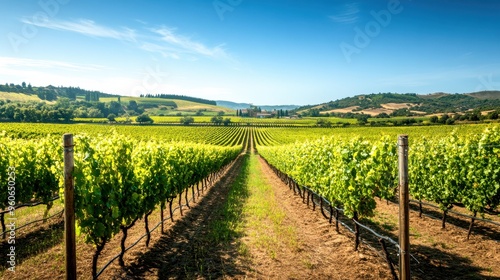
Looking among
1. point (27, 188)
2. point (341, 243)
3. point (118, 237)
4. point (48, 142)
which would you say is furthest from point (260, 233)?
point (48, 142)

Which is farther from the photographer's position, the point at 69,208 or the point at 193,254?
the point at 193,254

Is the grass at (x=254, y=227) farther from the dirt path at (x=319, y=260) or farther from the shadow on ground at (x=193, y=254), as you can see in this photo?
the dirt path at (x=319, y=260)

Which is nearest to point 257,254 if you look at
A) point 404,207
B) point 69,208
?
point 404,207

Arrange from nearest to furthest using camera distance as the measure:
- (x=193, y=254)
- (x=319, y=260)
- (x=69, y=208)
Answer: (x=69, y=208) < (x=319, y=260) < (x=193, y=254)

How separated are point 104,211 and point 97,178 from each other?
0.83 metres

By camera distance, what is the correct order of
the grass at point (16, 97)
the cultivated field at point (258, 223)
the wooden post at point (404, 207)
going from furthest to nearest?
the grass at point (16, 97)
the cultivated field at point (258, 223)
the wooden post at point (404, 207)

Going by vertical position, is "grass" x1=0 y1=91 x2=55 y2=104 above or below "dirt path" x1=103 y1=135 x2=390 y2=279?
above

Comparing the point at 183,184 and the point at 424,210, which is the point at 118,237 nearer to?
the point at 183,184

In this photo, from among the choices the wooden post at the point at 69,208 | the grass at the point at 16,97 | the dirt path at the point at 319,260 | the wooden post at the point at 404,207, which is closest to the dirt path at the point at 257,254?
the dirt path at the point at 319,260

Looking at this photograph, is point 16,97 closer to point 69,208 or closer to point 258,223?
point 258,223

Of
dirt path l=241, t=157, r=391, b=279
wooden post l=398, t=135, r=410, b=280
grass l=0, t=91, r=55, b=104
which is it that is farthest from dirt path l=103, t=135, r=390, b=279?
grass l=0, t=91, r=55, b=104

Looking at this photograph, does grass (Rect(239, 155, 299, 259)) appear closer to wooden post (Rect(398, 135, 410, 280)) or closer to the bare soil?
the bare soil

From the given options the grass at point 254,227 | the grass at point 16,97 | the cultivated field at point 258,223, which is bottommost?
the grass at point 254,227

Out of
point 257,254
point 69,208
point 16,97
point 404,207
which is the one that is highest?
point 16,97
